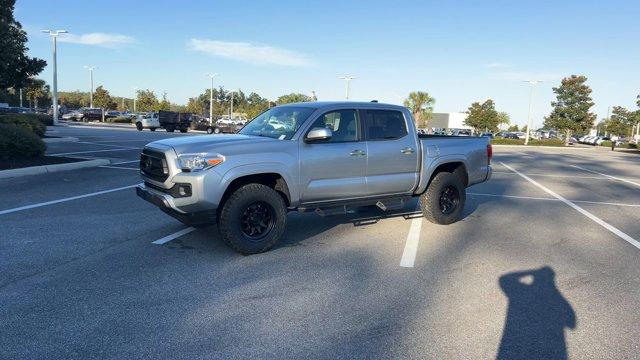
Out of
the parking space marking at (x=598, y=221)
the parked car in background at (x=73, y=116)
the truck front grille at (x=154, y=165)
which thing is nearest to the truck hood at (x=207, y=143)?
the truck front grille at (x=154, y=165)

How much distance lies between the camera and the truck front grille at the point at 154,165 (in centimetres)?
572

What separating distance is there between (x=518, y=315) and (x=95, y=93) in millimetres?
97868

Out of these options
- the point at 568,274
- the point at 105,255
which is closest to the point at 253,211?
the point at 105,255

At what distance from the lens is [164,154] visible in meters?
5.70

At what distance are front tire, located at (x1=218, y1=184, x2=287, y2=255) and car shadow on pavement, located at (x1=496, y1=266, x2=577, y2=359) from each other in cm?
269

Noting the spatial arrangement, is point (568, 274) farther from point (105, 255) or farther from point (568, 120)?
point (568, 120)

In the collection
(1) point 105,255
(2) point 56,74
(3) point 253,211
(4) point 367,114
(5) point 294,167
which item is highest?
(2) point 56,74

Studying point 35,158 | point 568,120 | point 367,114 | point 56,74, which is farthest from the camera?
point 568,120

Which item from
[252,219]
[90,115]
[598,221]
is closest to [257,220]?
[252,219]

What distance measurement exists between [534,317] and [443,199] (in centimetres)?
373

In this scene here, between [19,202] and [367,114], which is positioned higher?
[367,114]

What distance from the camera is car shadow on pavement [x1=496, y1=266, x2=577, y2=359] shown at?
376 centimetres

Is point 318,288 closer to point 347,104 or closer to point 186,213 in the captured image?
point 186,213

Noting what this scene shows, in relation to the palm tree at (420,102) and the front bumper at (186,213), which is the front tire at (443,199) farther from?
the palm tree at (420,102)
